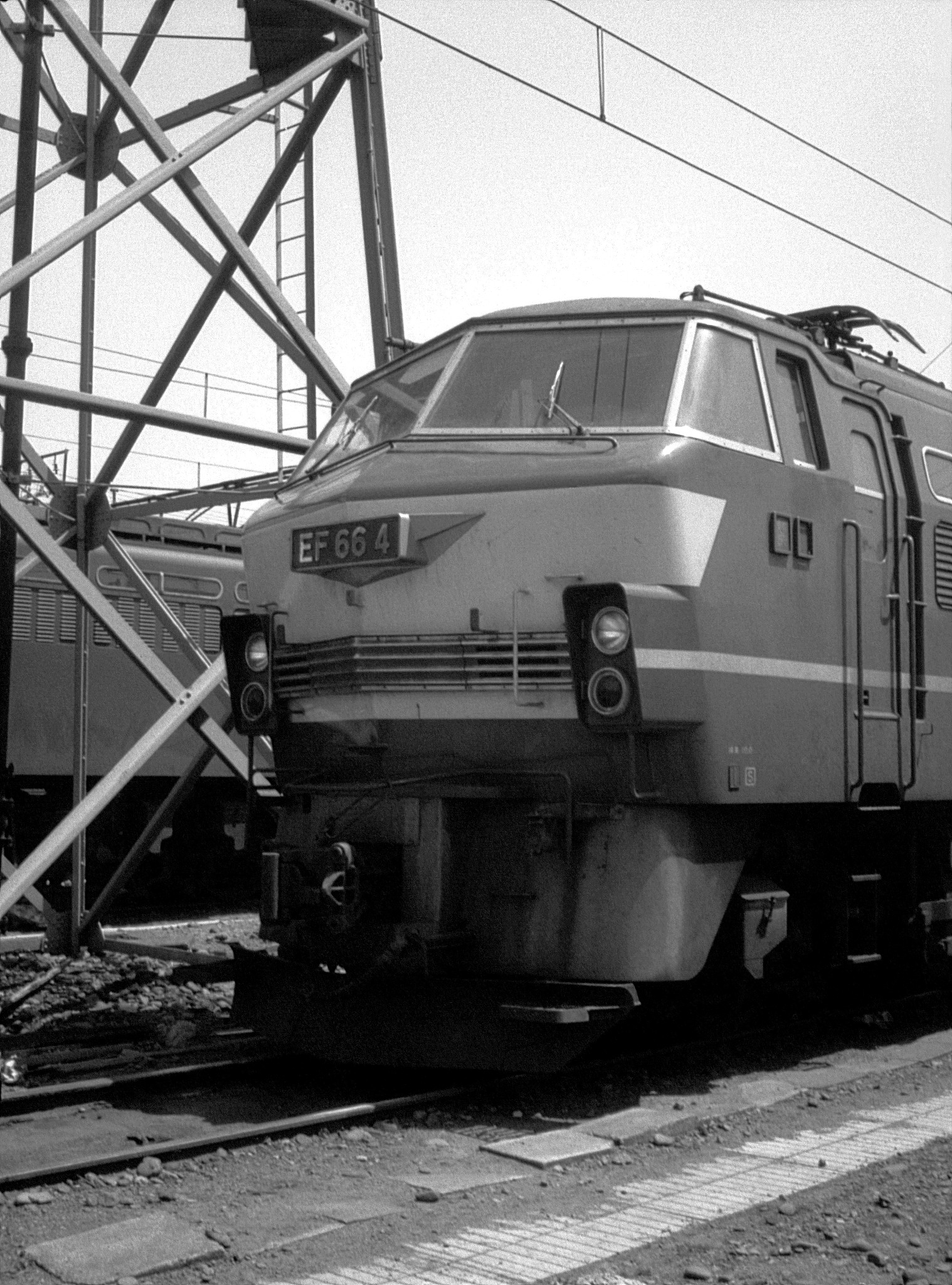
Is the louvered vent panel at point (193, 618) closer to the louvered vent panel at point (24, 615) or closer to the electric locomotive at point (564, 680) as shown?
the louvered vent panel at point (24, 615)

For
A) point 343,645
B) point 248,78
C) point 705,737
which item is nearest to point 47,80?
point 248,78

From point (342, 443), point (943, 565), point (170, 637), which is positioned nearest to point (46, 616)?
point (170, 637)

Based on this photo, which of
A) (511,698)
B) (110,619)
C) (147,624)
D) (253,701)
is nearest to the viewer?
(511,698)

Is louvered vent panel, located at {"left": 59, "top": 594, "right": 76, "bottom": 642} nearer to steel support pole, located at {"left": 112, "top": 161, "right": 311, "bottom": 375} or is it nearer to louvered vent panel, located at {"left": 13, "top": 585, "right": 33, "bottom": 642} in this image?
louvered vent panel, located at {"left": 13, "top": 585, "right": 33, "bottom": 642}

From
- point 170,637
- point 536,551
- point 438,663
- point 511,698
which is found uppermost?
point 170,637

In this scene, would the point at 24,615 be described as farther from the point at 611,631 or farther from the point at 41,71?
the point at 611,631

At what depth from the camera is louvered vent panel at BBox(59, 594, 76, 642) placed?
1480 centimetres

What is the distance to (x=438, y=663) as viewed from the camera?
685 centimetres

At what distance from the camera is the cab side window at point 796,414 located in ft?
24.3

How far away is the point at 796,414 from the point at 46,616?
909 cm

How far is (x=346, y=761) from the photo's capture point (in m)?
7.35

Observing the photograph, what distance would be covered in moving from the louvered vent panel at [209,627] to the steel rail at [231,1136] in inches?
384

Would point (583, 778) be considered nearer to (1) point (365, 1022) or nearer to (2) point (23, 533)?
(1) point (365, 1022)

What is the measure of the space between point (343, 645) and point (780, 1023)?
324 cm
